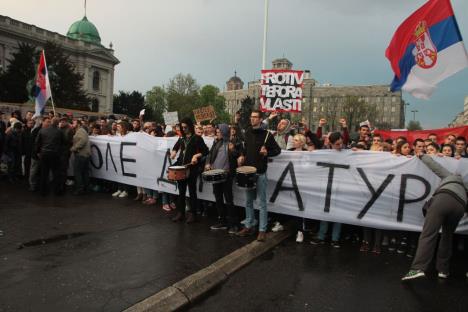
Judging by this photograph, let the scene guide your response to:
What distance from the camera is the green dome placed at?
8381 centimetres

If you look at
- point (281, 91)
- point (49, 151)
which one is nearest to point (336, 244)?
point (281, 91)

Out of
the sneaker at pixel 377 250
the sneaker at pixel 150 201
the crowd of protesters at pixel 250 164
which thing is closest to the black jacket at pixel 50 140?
the crowd of protesters at pixel 250 164

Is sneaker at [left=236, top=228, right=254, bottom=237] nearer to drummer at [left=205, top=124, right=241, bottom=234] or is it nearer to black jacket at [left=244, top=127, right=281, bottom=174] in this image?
drummer at [left=205, top=124, right=241, bottom=234]

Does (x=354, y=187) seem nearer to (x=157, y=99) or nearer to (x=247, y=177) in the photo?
(x=247, y=177)

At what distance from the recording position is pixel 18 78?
44.5m

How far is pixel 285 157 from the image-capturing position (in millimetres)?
6758

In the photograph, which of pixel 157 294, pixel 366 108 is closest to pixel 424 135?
pixel 157 294

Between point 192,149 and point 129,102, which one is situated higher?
point 129,102

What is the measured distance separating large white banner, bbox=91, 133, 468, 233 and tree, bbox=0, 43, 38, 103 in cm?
4473

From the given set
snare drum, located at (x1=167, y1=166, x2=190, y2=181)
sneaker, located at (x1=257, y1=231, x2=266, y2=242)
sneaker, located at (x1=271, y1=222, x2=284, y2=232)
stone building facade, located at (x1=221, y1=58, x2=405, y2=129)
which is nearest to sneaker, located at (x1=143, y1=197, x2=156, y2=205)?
snare drum, located at (x1=167, y1=166, x2=190, y2=181)

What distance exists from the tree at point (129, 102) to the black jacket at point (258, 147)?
72.8 meters

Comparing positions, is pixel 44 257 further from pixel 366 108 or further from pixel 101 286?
pixel 366 108

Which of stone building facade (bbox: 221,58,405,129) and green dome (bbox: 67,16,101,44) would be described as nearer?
green dome (bbox: 67,16,101,44)

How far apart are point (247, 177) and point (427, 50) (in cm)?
369
